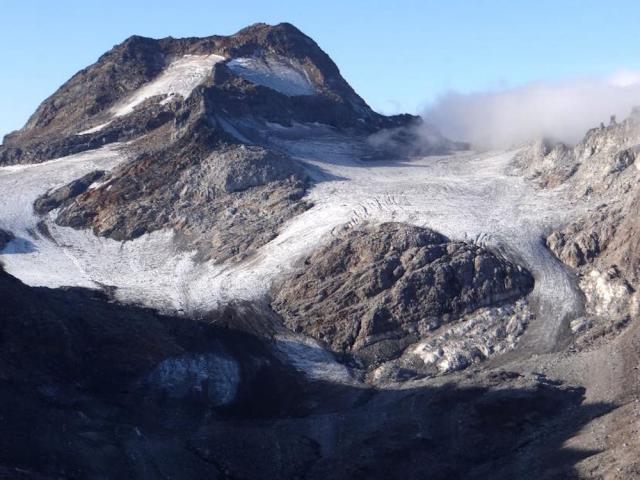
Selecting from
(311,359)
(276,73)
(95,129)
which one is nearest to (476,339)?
(311,359)

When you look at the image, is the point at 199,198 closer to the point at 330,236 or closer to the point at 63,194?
the point at 63,194

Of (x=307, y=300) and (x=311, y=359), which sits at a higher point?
(x=307, y=300)

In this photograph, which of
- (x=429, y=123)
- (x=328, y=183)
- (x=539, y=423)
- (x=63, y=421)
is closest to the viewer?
(x=63, y=421)

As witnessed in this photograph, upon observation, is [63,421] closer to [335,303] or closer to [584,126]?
[335,303]

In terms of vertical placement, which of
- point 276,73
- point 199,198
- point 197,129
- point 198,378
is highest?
point 276,73

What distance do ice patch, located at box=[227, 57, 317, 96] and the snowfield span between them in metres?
22.6

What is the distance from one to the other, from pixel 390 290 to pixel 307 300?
549 centimetres

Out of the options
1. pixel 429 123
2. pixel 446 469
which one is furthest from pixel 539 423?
pixel 429 123

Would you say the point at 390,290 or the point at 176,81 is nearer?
the point at 390,290

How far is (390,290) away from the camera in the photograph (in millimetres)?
73188

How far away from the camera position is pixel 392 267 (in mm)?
74562

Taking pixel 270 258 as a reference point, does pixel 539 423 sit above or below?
below

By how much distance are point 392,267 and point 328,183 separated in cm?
1977

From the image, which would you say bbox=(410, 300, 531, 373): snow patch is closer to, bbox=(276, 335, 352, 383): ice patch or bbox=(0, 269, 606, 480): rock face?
bbox=(0, 269, 606, 480): rock face
